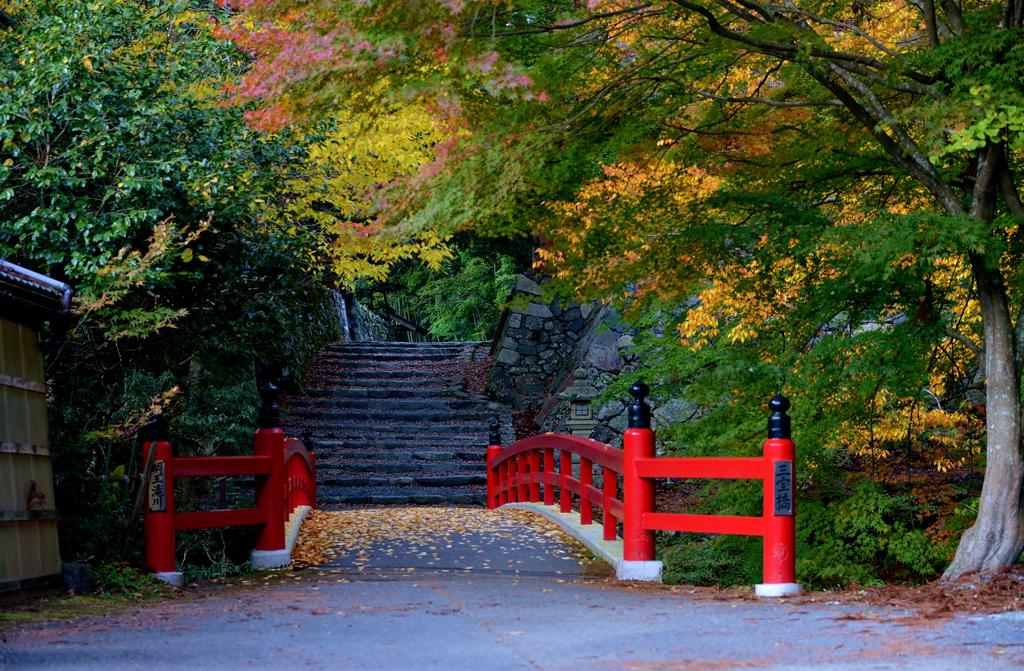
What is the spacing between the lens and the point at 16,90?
7.20 m

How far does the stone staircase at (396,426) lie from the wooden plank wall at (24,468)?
326 inches

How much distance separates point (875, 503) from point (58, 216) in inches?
269

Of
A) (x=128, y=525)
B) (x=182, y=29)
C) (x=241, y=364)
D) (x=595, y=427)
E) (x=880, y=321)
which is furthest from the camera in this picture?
(x=595, y=427)

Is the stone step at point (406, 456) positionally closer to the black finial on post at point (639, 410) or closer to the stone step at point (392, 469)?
the stone step at point (392, 469)

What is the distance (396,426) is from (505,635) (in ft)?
42.1

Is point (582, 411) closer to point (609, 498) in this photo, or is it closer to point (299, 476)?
point (299, 476)

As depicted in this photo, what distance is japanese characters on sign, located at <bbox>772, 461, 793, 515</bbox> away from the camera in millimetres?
5551

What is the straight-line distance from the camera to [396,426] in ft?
55.4

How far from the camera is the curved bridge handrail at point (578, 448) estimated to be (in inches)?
287

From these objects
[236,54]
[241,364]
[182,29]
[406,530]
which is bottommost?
[406,530]

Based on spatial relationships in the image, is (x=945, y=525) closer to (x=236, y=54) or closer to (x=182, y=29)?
(x=236, y=54)

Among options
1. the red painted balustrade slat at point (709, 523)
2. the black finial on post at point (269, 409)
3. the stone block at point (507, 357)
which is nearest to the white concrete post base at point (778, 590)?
the red painted balustrade slat at point (709, 523)

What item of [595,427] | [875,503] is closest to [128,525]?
[875,503]

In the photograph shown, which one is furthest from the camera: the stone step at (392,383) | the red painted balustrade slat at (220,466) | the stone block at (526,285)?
the stone step at (392,383)
